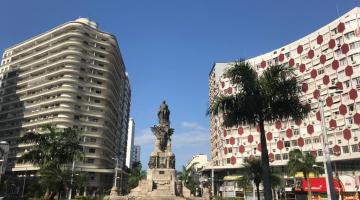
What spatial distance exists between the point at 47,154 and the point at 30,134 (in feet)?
14.1

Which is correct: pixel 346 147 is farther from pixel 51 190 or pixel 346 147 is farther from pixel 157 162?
pixel 51 190

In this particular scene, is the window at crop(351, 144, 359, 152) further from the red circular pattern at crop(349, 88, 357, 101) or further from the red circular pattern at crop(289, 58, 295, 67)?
the red circular pattern at crop(289, 58, 295, 67)

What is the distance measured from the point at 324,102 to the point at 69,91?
63.2 m

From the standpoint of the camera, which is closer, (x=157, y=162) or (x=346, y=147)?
(x=157, y=162)

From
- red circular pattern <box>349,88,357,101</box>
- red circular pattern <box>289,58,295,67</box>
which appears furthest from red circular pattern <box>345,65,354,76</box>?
red circular pattern <box>289,58,295,67</box>

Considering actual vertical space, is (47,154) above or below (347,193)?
above

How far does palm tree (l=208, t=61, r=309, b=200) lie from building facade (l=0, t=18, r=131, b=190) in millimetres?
63163

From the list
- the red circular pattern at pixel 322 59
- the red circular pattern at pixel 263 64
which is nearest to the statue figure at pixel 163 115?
the red circular pattern at pixel 322 59

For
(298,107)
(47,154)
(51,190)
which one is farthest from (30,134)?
(298,107)

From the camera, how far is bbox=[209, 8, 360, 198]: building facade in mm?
66812

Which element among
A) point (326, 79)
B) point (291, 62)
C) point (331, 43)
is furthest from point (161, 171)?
point (331, 43)

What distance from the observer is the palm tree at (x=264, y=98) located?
2686 cm

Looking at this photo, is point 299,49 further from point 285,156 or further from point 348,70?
point 285,156

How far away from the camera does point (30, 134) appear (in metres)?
48.1
